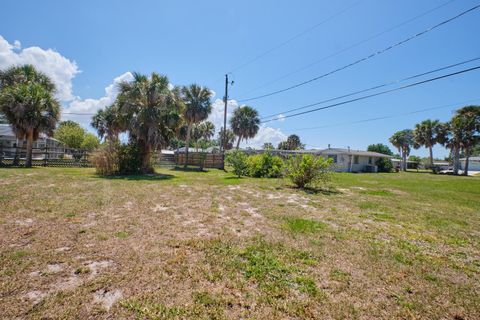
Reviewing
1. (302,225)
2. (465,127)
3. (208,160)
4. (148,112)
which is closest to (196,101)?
(208,160)

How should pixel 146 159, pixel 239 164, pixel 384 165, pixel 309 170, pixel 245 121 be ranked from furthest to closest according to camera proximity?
pixel 245 121 → pixel 384 165 → pixel 239 164 → pixel 146 159 → pixel 309 170

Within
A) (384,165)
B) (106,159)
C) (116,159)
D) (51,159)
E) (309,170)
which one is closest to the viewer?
(309,170)

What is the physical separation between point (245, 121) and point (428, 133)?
2940 centimetres

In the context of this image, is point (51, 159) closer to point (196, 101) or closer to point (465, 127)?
point (196, 101)

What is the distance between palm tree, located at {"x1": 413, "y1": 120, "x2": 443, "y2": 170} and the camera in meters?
36.3

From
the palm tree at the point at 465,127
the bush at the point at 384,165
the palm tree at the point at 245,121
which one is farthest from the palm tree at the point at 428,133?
the palm tree at the point at 245,121

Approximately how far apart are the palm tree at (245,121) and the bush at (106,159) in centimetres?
2344

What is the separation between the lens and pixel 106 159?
1267 centimetres

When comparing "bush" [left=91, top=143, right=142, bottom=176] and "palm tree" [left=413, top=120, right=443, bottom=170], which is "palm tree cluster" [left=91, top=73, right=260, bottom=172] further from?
"palm tree" [left=413, top=120, right=443, bottom=170]

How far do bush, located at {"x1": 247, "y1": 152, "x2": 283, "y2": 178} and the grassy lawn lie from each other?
Result: 922 centimetres

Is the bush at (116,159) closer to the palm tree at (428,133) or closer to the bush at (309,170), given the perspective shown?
the bush at (309,170)

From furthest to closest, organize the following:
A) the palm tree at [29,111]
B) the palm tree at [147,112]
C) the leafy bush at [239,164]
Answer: the leafy bush at [239,164] < the palm tree at [29,111] < the palm tree at [147,112]

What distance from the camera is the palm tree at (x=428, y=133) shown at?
119 feet

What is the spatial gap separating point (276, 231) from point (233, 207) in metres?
2.03
